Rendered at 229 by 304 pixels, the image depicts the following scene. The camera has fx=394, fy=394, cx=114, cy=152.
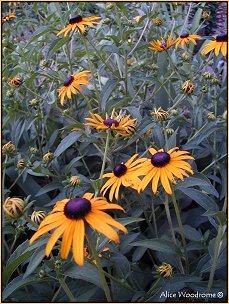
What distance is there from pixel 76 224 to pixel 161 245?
1.01 feet

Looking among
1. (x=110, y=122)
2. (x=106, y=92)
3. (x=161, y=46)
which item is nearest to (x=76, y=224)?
(x=110, y=122)

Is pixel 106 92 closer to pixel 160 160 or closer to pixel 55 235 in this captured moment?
pixel 160 160

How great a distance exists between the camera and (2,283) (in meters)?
0.85

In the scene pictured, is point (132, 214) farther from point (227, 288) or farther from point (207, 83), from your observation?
point (207, 83)

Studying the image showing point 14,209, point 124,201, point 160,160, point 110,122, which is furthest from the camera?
point 124,201

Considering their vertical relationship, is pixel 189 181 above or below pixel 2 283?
above

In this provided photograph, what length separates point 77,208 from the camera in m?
0.66

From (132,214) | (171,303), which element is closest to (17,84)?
(132,214)

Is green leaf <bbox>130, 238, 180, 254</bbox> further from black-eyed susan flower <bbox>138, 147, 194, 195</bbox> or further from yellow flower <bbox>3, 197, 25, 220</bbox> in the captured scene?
yellow flower <bbox>3, 197, 25, 220</bbox>

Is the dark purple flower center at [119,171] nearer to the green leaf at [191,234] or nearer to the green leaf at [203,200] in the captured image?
the green leaf at [203,200]

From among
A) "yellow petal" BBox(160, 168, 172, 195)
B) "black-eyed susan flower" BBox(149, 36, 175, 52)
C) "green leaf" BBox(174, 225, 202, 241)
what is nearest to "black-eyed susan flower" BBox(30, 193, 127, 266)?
"yellow petal" BBox(160, 168, 172, 195)

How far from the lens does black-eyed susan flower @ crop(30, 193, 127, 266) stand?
61 centimetres

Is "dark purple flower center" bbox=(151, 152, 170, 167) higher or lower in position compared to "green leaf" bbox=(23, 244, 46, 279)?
higher

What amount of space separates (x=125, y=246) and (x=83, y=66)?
74 centimetres
